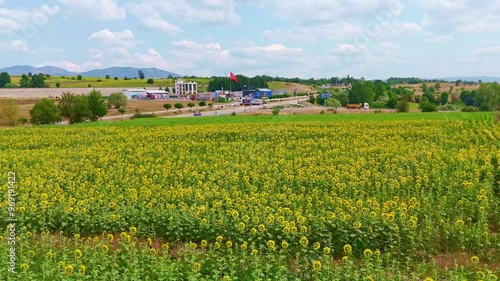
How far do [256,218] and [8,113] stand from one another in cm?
6132

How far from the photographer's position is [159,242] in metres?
10.9

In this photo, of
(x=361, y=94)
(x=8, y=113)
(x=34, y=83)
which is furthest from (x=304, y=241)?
(x=34, y=83)

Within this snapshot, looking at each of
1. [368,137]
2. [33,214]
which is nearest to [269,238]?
[33,214]

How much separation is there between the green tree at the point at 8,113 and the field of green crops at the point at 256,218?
44201mm

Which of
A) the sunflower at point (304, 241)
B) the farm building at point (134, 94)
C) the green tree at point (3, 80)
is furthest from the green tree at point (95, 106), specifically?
the green tree at point (3, 80)

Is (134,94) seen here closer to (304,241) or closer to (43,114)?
(43,114)

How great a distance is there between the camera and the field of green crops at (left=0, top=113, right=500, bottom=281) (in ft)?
27.5

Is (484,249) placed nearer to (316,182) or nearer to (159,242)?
(316,182)

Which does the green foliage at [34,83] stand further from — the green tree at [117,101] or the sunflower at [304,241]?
the sunflower at [304,241]

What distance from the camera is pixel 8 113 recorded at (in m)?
60.2

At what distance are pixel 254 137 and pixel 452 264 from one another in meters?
21.8

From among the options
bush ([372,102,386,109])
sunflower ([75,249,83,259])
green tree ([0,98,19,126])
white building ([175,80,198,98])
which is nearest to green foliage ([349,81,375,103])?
bush ([372,102,386,109])

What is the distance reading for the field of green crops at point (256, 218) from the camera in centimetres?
839

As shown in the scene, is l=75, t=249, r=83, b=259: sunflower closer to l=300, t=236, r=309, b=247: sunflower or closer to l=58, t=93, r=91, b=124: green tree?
l=300, t=236, r=309, b=247: sunflower
